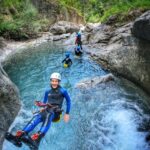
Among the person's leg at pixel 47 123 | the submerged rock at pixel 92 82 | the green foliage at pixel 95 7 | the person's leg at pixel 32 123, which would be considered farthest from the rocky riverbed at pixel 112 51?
the green foliage at pixel 95 7

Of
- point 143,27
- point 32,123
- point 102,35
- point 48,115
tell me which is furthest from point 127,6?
point 32,123

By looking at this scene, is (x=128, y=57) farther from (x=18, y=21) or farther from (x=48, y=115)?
(x=18, y=21)

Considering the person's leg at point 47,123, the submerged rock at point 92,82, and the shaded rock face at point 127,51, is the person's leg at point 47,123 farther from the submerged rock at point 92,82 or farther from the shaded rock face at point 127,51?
the submerged rock at point 92,82

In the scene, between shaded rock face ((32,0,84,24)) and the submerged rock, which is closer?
the submerged rock

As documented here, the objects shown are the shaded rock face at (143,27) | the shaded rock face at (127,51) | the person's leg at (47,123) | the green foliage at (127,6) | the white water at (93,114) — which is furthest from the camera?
the green foliage at (127,6)

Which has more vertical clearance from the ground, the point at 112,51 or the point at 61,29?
the point at 112,51

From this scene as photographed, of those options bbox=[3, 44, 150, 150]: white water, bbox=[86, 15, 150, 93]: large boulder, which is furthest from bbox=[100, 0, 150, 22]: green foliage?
bbox=[3, 44, 150, 150]: white water

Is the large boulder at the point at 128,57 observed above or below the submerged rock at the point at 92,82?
above

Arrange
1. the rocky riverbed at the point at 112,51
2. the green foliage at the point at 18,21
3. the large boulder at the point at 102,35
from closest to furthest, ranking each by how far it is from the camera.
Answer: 1. the rocky riverbed at the point at 112,51
2. the large boulder at the point at 102,35
3. the green foliage at the point at 18,21

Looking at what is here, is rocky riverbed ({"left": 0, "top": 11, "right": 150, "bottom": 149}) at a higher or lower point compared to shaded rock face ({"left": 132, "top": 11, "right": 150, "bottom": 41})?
lower

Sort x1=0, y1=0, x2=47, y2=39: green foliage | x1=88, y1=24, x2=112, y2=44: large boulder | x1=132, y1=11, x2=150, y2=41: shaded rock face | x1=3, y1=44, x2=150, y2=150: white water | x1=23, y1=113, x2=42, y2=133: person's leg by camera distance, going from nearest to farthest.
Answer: x1=23, y1=113, x2=42, y2=133: person's leg < x1=3, y1=44, x2=150, y2=150: white water < x1=132, y1=11, x2=150, y2=41: shaded rock face < x1=88, y1=24, x2=112, y2=44: large boulder < x1=0, y1=0, x2=47, y2=39: green foliage

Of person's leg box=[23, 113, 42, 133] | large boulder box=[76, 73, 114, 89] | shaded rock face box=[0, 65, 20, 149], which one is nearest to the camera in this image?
person's leg box=[23, 113, 42, 133]

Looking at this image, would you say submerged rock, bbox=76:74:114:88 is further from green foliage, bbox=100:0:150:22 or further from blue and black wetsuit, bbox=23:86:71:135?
green foliage, bbox=100:0:150:22

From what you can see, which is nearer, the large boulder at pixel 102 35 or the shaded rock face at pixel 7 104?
the shaded rock face at pixel 7 104
